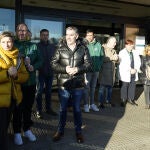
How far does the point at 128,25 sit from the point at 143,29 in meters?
0.64

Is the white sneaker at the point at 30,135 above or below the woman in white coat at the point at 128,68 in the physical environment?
below

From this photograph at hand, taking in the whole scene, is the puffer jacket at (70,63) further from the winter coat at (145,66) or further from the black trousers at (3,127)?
the winter coat at (145,66)

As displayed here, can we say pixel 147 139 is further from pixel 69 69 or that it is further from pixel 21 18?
pixel 21 18

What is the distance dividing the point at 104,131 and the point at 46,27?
4.63m

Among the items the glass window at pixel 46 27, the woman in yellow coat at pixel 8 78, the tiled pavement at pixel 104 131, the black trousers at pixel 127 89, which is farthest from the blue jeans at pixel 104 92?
the woman in yellow coat at pixel 8 78

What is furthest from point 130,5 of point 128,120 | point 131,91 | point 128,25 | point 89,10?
point 128,120

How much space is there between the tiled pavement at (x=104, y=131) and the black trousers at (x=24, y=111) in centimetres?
26

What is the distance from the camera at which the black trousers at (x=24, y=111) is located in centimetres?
583

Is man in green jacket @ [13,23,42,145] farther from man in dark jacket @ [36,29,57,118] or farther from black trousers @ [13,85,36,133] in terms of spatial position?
man in dark jacket @ [36,29,57,118]

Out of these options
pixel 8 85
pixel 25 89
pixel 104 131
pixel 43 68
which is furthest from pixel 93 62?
pixel 8 85

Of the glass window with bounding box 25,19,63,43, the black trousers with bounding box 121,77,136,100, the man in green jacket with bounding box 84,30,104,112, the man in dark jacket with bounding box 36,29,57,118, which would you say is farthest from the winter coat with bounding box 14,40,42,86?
the glass window with bounding box 25,19,63,43

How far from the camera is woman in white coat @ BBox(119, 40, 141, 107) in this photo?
9.05m

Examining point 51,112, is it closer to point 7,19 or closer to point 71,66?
point 71,66

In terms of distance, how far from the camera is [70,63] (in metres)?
5.91
